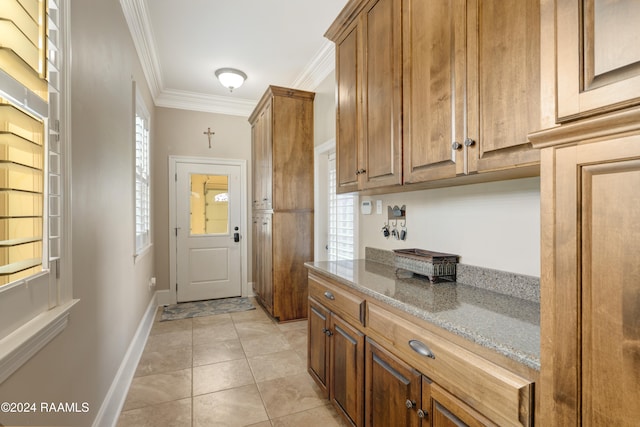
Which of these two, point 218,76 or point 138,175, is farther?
point 218,76

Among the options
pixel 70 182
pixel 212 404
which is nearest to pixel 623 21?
pixel 70 182

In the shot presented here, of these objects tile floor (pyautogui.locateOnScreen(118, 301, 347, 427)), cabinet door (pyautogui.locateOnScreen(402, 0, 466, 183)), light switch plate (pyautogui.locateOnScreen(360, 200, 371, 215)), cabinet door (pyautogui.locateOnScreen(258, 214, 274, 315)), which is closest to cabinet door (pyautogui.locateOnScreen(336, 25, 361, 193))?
light switch plate (pyautogui.locateOnScreen(360, 200, 371, 215))

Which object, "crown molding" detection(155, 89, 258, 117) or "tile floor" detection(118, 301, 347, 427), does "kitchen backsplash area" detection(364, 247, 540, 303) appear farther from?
"crown molding" detection(155, 89, 258, 117)

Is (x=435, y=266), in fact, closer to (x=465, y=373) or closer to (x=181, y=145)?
(x=465, y=373)

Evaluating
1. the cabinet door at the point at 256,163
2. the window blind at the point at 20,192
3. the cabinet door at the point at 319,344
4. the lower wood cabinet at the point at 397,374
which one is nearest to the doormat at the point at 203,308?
the cabinet door at the point at 256,163

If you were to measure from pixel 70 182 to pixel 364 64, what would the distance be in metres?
1.73

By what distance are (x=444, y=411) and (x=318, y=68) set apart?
3386mm

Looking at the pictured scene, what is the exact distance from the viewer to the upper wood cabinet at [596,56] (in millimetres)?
622

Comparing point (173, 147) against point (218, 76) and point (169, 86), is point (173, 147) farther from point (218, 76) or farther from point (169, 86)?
point (218, 76)

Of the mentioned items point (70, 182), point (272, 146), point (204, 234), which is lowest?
point (204, 234)

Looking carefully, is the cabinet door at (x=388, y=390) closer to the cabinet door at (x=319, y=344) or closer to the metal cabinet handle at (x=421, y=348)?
the metal cabinet handle at (x=421, y=348)

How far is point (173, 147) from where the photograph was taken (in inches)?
176

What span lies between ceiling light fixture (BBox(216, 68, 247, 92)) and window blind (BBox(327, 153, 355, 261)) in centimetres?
151

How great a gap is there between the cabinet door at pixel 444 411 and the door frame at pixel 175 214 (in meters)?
3.99
